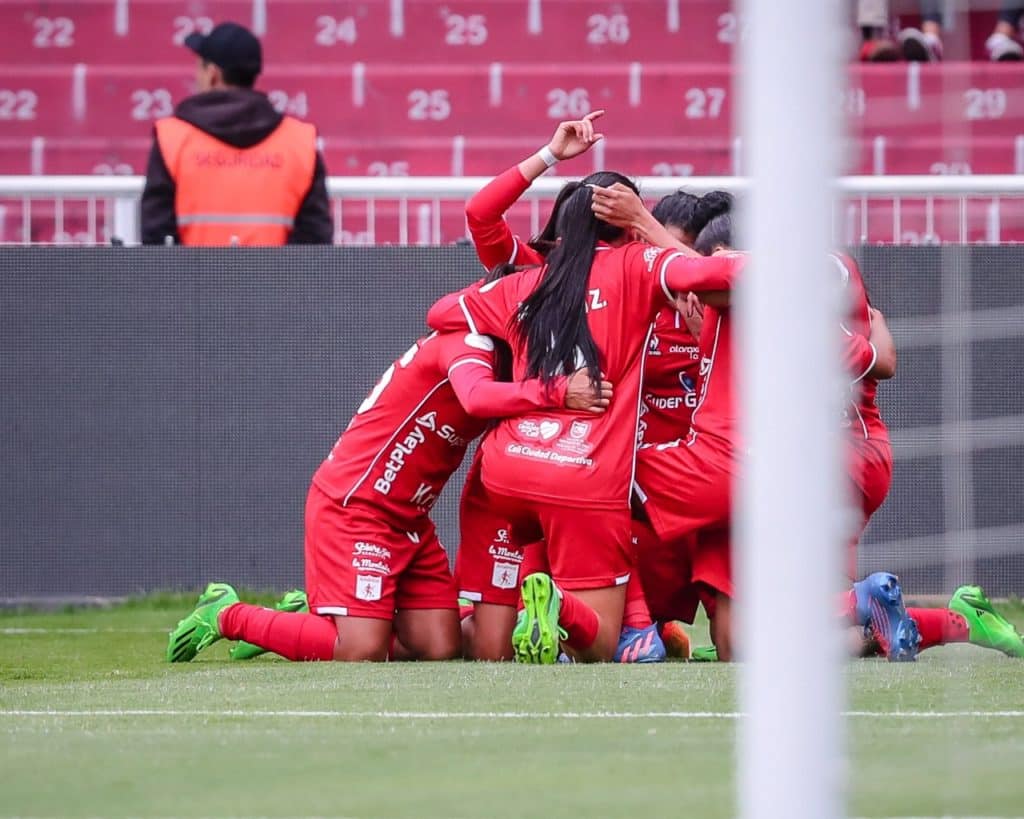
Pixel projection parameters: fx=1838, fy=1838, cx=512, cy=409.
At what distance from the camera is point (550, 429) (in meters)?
4.45

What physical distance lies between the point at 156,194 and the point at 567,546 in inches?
122

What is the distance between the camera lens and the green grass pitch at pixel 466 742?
244cm

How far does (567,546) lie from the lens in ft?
14.7

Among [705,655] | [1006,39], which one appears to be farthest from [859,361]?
[1006,39]

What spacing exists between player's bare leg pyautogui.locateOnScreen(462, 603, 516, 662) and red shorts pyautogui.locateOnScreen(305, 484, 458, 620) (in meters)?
0.23

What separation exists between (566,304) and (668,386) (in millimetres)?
602

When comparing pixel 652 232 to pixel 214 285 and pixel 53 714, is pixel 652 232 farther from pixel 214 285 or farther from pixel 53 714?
pixel 214 285

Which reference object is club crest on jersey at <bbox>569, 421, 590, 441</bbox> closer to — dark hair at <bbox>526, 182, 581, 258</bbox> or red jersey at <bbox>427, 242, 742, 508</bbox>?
red jersey at <bbox>427, 242, 742, 508</bbox>

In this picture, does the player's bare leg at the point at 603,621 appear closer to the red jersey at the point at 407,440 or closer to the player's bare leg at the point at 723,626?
the player's bare leg at the point at 723,626

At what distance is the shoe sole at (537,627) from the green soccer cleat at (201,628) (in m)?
0.87

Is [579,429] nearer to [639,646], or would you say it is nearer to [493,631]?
[639,646]

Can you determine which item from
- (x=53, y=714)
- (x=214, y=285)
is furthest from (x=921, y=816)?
(x=214, y=285)

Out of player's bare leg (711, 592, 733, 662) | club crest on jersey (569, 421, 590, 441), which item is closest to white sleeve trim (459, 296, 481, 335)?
club crest on jersey (569, 421, 590, 441)

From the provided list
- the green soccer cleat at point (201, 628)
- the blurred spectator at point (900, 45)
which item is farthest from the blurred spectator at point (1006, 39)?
the green soccer cleat at point (201, 628)
